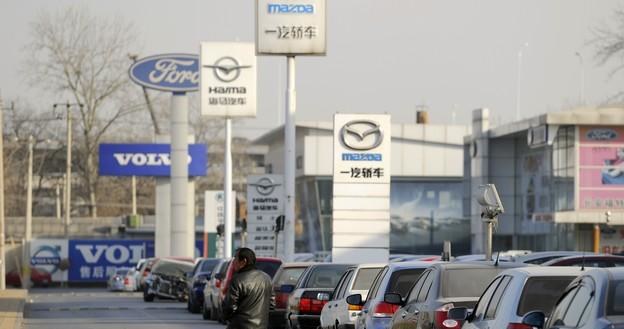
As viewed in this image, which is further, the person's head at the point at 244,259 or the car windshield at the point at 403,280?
the car windshield at the point at 403,280

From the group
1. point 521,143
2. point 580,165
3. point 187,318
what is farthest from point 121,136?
point 187,318

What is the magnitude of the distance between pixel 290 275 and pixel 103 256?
2019 inches

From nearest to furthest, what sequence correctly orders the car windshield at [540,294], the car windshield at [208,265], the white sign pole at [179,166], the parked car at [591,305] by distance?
the parked car at [591,305] → the car windshield at [540,294] → the car windshield at [208,265] → the white sign pole at [179,166]

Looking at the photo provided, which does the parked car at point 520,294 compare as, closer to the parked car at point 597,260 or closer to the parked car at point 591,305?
the parked car at point 591,305

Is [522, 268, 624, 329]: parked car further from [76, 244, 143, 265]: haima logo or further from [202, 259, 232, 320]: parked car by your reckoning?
[76, 244, 143, 265]: haima logo

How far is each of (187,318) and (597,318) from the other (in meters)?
26.7

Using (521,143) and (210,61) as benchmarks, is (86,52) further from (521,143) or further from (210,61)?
(210,61)

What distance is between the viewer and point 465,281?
15.1m

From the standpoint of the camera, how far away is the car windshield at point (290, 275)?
27.7 meters

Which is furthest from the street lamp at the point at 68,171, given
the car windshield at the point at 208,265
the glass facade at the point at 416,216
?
the car windshield at the point at 208,265

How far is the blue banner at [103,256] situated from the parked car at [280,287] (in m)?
50.4

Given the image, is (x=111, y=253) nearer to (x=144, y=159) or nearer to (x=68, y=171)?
(x=68, y=171)

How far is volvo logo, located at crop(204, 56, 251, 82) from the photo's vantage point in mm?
47656

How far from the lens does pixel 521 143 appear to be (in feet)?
216
